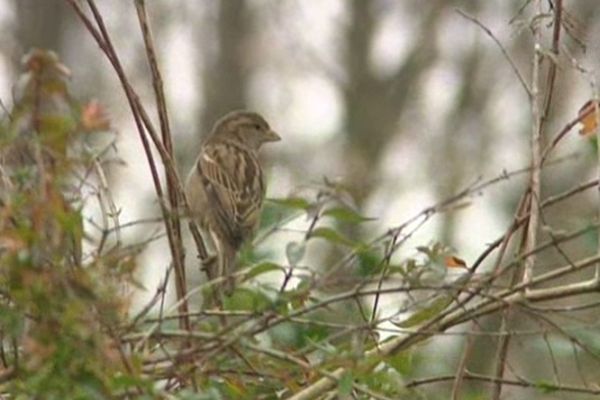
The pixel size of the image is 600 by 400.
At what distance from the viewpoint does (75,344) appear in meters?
2.03

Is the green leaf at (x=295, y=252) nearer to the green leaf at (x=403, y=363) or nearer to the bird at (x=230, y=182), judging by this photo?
the green leaf at (x=403, y=363)

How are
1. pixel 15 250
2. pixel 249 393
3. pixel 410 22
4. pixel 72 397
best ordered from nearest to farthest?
pixel 15 250
pixel 72 397
pixel 249 393
pixel 410 22

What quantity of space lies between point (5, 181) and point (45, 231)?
282 millimetres

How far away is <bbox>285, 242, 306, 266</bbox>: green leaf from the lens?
8.05 feet

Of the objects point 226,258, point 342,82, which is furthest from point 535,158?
point 342,82

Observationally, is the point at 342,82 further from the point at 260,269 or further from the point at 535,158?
the point at 260,269

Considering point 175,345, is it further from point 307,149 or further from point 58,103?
point 307,149

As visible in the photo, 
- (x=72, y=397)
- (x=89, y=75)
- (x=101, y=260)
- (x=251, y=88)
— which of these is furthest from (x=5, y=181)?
(x=251, y=88)

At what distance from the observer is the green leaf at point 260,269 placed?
102 inches

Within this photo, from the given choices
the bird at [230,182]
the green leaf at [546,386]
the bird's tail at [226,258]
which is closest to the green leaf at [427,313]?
the green leaf at [546,386]

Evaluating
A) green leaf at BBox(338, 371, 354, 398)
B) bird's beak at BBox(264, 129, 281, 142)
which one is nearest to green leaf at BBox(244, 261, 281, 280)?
green leaf at BBox(338, 371, 354, 398)

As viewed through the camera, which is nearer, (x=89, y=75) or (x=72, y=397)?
(x=72, y=397)

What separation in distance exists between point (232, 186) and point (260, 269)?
3.41 m

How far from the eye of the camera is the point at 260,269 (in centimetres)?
263
